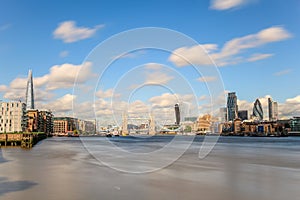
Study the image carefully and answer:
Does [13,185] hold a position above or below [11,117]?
below

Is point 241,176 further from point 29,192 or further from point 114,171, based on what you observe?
point 29,192

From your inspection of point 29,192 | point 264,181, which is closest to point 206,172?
point 264,181

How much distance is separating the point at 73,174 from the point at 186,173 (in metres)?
9.27

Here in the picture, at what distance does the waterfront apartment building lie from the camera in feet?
590

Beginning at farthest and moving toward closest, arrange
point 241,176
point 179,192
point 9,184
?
point 241,176, point 9,184, point 179,192

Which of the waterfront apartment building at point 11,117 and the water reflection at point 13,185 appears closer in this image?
the water reflection at point 13,185

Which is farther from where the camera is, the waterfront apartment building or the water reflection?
the waterfront apartment building

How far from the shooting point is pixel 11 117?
593 ft

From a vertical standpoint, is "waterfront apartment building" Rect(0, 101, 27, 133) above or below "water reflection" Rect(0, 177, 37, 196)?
above

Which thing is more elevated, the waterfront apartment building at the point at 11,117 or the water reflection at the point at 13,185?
the waterfront apartment building at the point at 11,117

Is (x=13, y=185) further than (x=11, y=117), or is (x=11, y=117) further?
(x=11, y=117)

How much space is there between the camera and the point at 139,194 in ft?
59.9

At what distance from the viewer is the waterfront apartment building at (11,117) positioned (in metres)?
180

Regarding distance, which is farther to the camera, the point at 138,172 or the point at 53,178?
the point at 138,172
